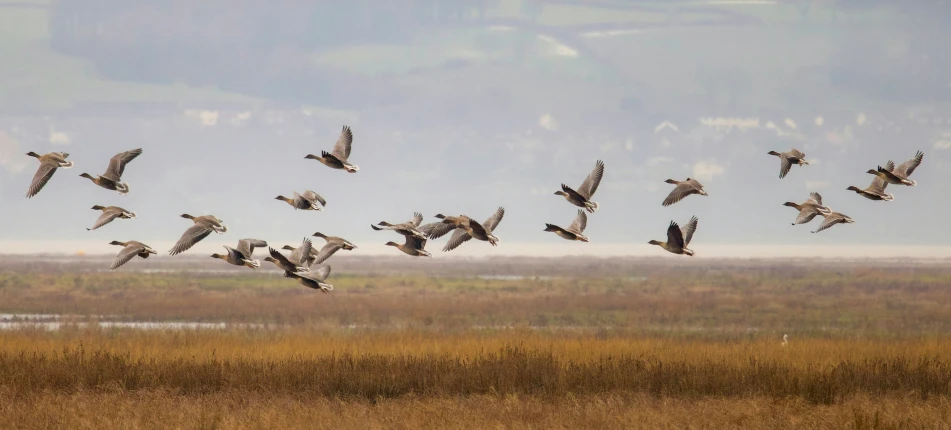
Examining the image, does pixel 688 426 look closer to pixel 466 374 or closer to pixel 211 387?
pixel 466 374

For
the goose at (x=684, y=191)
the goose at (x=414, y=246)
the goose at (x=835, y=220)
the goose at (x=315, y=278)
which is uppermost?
the goose at (x=684, y=191)

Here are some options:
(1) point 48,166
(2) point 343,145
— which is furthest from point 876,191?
(1) point 48,166

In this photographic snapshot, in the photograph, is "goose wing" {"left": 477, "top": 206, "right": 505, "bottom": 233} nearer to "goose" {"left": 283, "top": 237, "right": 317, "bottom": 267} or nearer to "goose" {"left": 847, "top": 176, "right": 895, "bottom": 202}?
"goose" {"left": 283, "top": 237, "right": 317, "bottom": 267}

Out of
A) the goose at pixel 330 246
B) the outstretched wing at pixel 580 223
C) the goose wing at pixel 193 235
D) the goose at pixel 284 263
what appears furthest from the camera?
the outstretched wing at pixel 580 223

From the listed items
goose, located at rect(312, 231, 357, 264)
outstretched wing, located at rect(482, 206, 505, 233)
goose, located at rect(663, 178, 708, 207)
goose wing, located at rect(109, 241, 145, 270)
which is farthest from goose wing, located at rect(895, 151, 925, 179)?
goose wing, located at rect(109, 241, 145, 270)

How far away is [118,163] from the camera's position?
1977cm

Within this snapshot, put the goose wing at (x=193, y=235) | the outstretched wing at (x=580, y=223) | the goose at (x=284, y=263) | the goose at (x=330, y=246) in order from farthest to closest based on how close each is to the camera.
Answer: the outstretched wing at (x=580, y=223) → the goose at (x=330, y=246) → the goose at (x=284, y=263) → the goose wing at (x=193, y=235)

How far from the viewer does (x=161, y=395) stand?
77.0 feet

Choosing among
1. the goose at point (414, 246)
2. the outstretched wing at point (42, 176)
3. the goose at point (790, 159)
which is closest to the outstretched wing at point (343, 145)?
the goose at point (414, 246)

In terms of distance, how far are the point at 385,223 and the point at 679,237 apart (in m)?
5.63

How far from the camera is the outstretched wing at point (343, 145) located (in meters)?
19.9

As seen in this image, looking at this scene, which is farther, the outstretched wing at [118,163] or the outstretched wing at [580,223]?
the outstretched wing at [580,223]

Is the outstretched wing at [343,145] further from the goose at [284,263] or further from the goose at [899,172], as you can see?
the goose at [899,172]

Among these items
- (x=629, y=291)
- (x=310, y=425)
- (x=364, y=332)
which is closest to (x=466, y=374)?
(x=310, y=425)
